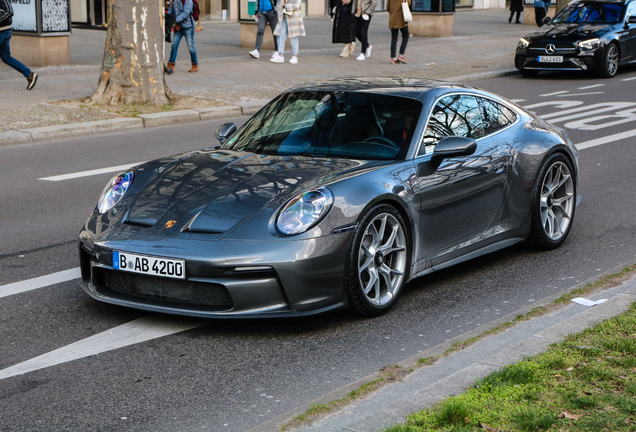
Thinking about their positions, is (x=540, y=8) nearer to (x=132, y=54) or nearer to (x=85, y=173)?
(x=132, y=54)

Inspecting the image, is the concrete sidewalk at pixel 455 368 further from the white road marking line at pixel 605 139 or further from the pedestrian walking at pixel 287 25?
the pedestrian walking at pixel 287 25

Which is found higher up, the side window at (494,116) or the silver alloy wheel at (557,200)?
the side window at (494,116)

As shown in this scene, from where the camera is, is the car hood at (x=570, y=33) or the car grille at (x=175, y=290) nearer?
the car grille at (x=175, y=290)

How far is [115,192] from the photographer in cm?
548

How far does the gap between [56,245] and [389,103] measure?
2.84 metres

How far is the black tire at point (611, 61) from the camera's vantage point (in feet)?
63.2

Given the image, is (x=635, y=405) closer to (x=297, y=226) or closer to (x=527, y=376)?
(x=527, y=376)

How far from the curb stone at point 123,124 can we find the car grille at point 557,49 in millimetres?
7356

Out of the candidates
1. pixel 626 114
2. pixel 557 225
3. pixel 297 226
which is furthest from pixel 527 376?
pixel 626 114

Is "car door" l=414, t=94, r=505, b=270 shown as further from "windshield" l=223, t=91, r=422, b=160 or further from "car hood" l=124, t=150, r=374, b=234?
"car hood" l=124, t=150, r=374, b=234

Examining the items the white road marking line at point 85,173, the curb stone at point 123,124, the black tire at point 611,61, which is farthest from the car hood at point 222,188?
the black tire at point 611,61

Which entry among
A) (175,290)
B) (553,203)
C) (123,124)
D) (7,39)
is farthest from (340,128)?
(7,39)

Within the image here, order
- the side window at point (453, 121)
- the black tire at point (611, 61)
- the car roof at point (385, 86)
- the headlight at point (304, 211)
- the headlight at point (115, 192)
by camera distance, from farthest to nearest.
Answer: the black tire at point (611, 61)
the car roof at point (385, 86)
the side window at point (453, 121)
the headlight at point (115, 192)
the headlight at point (304, 211)

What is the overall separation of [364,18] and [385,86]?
15.5m
